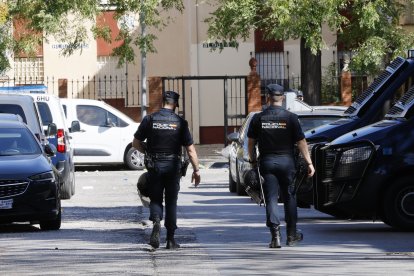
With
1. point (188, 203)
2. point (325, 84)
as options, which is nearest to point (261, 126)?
point (188, 203)

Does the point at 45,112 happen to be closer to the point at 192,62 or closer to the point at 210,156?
the point at 210,156

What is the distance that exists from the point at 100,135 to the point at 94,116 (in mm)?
538

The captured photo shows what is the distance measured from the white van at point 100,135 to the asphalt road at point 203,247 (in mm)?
12546

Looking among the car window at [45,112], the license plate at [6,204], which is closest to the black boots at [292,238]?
the license plate at [6,204]

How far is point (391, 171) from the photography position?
17.4m

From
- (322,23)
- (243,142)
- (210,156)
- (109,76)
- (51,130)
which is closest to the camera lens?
(243,142)

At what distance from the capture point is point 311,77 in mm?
43188

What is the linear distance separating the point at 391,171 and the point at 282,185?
1955 mm

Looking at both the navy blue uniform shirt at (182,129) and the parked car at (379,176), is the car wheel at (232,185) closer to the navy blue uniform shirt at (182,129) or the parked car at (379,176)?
the parked car at (379,176)

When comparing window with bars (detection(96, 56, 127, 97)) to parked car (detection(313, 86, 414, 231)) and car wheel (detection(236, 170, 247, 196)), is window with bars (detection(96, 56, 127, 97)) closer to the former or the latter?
car wheel (detection(236, 170, 247, 196))

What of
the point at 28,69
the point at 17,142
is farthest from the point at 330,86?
the point at 17,142

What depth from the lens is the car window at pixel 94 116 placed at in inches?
1437

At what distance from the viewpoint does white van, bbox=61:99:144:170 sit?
36.3 metres

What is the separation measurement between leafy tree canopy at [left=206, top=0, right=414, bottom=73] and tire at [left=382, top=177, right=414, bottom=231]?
21898 millimetres
